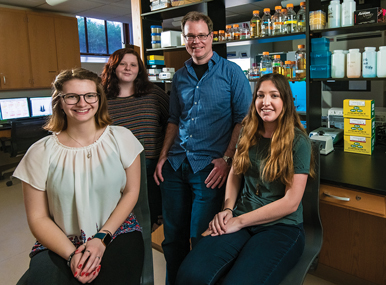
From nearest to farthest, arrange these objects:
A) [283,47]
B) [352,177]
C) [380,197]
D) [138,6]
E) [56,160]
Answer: [56,160] → [380,197] → [352,177] → [138,6] → [283,47]

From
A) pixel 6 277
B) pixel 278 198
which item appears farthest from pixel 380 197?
pixel 6 277

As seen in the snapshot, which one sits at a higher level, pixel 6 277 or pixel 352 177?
pixel 352 177

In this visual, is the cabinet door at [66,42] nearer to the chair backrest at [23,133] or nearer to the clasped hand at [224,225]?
the chair backrest at [23,133]

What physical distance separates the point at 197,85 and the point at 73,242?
3.18 feet

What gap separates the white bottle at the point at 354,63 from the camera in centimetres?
196

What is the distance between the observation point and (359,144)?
1969 mm

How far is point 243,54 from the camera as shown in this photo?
4625mm

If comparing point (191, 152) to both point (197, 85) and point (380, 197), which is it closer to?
point (197, 85)

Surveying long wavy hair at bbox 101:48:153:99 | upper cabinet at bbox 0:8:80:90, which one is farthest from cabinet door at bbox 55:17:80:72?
long wavy hair at bbox 101:48:153:99

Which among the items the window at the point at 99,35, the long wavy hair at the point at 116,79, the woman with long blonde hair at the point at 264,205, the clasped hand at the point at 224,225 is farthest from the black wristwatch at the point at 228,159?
the window at the point at 99,35

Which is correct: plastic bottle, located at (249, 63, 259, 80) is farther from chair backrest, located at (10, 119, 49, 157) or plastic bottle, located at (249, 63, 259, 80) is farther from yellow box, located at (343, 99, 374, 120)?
chair backrest, located at (10, 119, 49, 157)

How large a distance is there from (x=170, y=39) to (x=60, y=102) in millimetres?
1632

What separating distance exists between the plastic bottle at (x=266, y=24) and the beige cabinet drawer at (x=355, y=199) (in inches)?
47.0

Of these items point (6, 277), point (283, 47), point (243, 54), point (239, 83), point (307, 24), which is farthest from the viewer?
point (283, 47)
